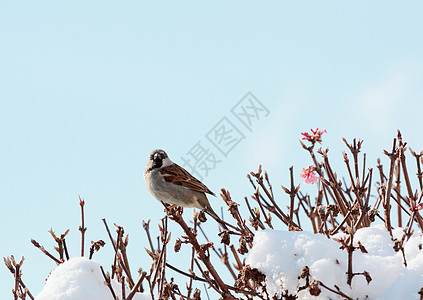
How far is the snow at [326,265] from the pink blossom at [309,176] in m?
1.50

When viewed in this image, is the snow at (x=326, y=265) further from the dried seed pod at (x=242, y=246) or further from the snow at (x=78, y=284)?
the snow at (x=78, y=284)

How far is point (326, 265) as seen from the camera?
8.04 ft

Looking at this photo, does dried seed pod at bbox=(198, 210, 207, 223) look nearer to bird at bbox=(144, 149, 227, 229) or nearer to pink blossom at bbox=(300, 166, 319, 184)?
pink blossom at bbox=(300, 166, 319, 184)

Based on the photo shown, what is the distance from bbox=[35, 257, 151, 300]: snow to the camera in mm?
2805

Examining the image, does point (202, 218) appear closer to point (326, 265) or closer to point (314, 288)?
point (326, 265)

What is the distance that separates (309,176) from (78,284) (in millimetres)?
2154

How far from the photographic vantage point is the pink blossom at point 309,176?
412 cm

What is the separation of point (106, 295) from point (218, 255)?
845mm

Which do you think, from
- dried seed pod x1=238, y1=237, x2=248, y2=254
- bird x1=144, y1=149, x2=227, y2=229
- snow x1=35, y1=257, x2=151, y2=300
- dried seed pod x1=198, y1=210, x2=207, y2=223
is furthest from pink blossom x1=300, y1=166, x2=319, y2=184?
bird x1=144, y1=149, x2=227, y2=229

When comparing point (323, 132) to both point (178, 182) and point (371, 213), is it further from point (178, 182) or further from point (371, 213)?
point (178, 182)

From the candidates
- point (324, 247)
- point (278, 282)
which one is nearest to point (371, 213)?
point (324, 247)

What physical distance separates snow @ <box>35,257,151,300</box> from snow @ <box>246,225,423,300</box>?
31.1 inches

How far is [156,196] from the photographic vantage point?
624 centimetres

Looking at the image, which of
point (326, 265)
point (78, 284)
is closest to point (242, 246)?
point (326, 265)
